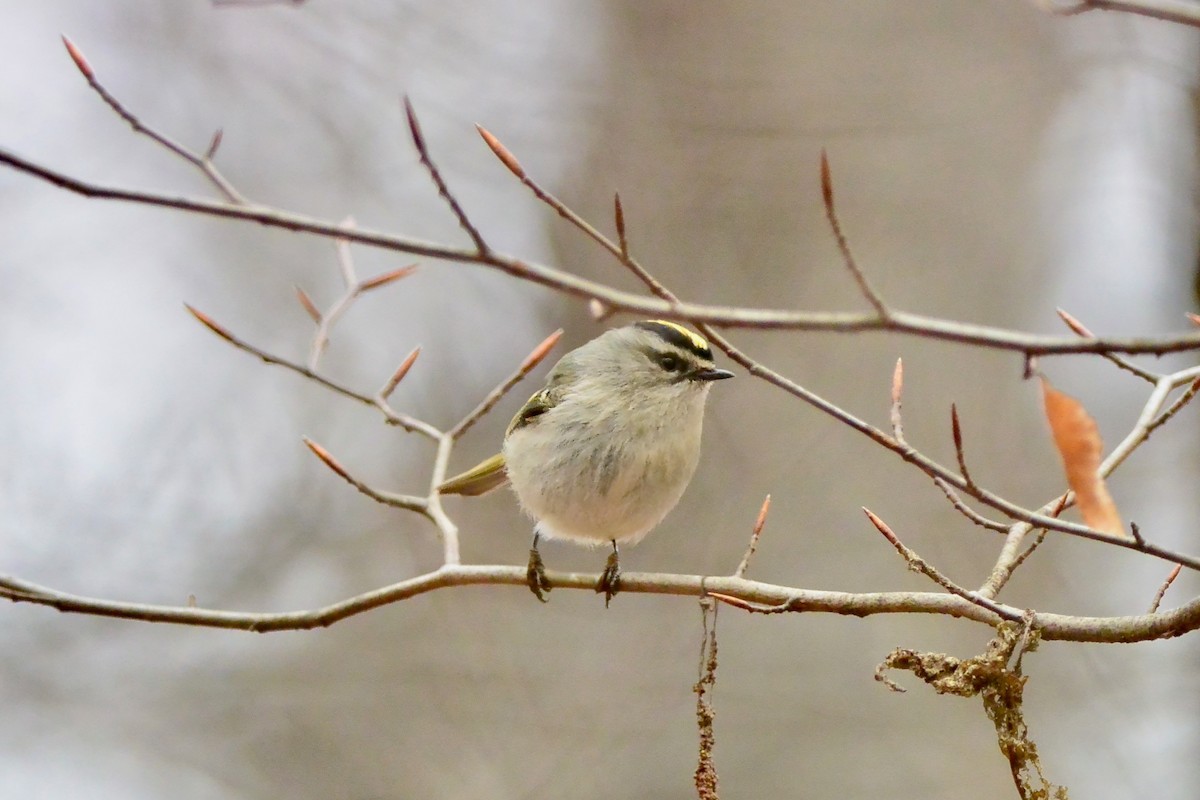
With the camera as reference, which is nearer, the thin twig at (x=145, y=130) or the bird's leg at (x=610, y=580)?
the thin twig at (x=145, y=130)

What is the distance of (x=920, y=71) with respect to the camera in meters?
4.19

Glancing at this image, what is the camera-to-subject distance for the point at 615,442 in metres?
2.63

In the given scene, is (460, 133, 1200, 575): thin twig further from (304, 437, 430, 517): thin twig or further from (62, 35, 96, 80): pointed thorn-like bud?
(304, 437, 430, 517): thin twig

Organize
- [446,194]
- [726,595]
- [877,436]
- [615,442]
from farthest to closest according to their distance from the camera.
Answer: [615,442] → [726,595] → [877,436] → [446,194]

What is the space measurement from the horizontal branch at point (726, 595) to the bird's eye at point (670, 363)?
2.50ft

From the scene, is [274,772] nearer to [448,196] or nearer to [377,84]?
[377,84]

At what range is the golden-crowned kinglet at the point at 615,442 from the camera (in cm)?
262

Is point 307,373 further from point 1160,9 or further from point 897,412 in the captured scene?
point 1160,9

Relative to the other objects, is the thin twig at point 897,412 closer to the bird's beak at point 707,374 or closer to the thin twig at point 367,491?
the bird's beak at point 707,374

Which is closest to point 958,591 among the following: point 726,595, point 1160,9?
point 726,595

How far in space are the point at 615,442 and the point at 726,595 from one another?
884 mm

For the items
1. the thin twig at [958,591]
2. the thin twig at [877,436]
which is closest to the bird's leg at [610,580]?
the thin twig at [958,591]

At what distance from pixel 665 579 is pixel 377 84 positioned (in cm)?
373

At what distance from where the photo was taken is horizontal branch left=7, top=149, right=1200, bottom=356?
0.91 m
